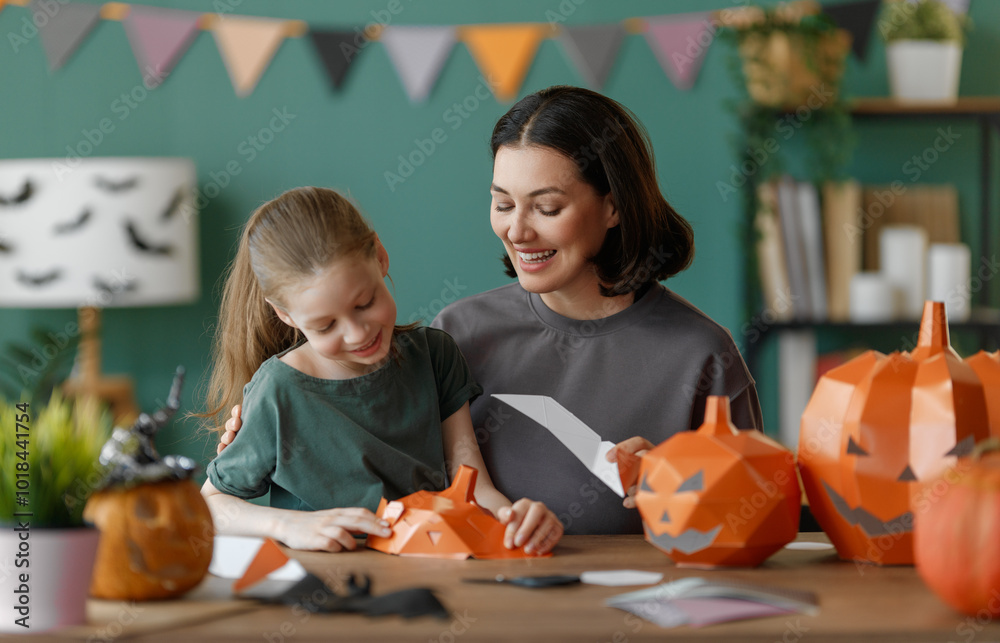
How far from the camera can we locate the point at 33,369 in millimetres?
705

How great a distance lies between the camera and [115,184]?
2.66 metres

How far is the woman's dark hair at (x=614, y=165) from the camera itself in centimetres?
141

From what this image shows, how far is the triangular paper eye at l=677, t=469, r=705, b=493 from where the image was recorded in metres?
0.85

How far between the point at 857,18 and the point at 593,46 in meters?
0.86

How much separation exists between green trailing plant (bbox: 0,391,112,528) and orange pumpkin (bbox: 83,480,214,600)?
29mm

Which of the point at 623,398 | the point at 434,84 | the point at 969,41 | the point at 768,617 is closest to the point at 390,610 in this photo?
the point at 768,617

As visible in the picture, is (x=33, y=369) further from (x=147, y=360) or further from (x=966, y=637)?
(x=147, y=360)

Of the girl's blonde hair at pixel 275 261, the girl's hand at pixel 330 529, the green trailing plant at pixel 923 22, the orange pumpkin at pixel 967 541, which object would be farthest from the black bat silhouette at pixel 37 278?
the green trailing plant at pixel 923 22

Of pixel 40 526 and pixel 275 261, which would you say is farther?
pixel 275 261

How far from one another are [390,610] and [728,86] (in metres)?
2.77

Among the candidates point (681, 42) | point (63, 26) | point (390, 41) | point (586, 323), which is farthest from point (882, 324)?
point (63, 26)

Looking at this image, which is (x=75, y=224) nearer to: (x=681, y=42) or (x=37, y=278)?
(x=37, y=278)

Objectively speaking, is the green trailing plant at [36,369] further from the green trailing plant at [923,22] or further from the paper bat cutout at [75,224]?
the green trailing plant at [923,22]

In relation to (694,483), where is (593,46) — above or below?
above
